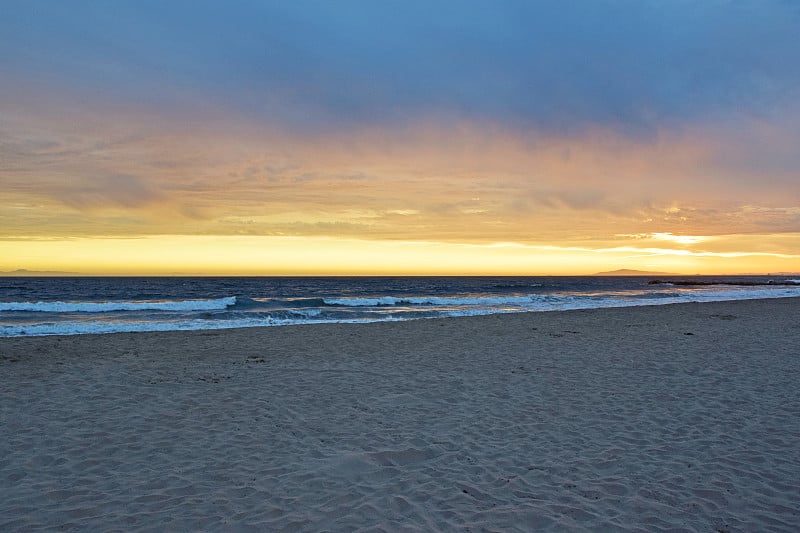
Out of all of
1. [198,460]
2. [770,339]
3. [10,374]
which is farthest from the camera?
[770,339]

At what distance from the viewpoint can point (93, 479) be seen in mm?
5535

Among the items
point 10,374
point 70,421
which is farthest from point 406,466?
point 10,374

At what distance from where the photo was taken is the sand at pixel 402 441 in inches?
191

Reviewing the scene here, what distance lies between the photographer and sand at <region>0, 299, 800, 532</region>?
15.9ft

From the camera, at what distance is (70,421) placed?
24.9 feet

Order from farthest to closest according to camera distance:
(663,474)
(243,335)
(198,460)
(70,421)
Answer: (243,335) < (70,421) < (198,460) < (663,474)

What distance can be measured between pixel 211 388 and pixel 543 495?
22.8 feet

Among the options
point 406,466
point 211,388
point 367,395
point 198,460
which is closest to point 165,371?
point 211,388

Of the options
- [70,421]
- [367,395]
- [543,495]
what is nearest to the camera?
[543,495]

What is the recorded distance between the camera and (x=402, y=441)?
6.83 meters

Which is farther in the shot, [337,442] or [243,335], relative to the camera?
[243,335]

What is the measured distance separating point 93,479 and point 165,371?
6.24 metres

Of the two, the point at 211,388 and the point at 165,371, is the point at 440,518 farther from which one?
the point at 165,371

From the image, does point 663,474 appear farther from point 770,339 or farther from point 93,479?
point 770,339
